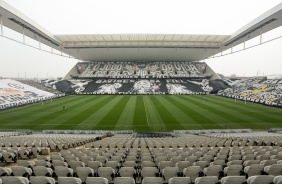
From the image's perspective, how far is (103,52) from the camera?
244 feet

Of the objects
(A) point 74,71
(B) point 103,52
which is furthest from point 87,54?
(A) point 74,71

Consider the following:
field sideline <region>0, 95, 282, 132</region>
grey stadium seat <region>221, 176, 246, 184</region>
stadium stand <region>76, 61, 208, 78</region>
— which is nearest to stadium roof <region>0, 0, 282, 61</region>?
stadium stand <region>76, 61, 208, 78</region>

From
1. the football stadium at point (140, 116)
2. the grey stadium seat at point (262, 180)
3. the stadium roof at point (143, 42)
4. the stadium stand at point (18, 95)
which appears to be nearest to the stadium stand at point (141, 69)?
the football stadium at point (140, 116)

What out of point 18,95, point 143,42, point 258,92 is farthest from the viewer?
point 143,42

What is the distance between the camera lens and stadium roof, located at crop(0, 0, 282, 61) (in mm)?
41344

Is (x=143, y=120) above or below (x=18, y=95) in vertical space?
below

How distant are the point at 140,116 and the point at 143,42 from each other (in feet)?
117

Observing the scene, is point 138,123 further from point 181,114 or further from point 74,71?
point 74,71

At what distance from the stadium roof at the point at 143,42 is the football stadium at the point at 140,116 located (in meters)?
0.27

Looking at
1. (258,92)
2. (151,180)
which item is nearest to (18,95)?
(258,92)

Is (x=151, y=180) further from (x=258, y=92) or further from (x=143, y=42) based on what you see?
(x=143, y=42)

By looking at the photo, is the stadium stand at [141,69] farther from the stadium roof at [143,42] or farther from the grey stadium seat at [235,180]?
the grey stadium seat at [235,180]

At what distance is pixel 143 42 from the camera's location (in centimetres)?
6569

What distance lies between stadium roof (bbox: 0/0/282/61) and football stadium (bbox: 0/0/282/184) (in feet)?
0.88
